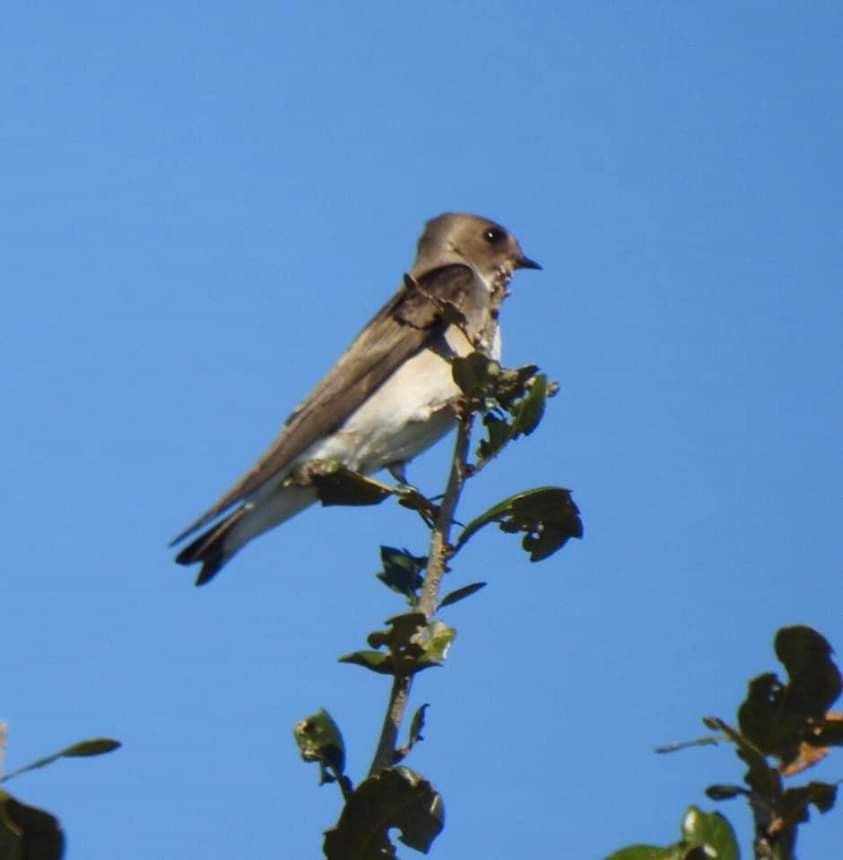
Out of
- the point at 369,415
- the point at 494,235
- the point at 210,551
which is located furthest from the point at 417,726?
the point at 494,235

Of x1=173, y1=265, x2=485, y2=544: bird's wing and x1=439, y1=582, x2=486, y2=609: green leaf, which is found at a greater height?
x1=173, y1=265, x2=485, y2=544: bird's wing

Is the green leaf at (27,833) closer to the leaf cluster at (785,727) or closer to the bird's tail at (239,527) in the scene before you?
the leaf cluster at (785,727)

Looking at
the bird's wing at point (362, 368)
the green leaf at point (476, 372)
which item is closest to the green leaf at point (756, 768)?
the green leaf at point (476, 372)

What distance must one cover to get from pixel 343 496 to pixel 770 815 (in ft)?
7.32

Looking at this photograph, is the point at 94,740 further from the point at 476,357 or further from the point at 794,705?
the point at 476,357

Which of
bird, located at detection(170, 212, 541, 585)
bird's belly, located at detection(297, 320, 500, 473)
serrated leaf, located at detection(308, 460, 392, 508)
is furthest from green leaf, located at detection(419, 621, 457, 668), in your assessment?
bird's belly, located at detection(297, 320, 500, 473)

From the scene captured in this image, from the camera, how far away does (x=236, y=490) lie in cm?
696

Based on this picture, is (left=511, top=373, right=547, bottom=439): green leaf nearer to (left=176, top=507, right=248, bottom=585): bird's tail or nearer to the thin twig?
the thin twig

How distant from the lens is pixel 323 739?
280 centimetres

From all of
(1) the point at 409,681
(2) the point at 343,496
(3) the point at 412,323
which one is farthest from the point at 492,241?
(1) the point at 409,681

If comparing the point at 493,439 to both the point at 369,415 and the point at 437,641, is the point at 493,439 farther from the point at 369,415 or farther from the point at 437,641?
the point at 369,415

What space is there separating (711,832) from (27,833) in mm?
752

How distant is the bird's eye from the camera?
393 inches

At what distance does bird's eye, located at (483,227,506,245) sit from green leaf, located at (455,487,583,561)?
258 inches
